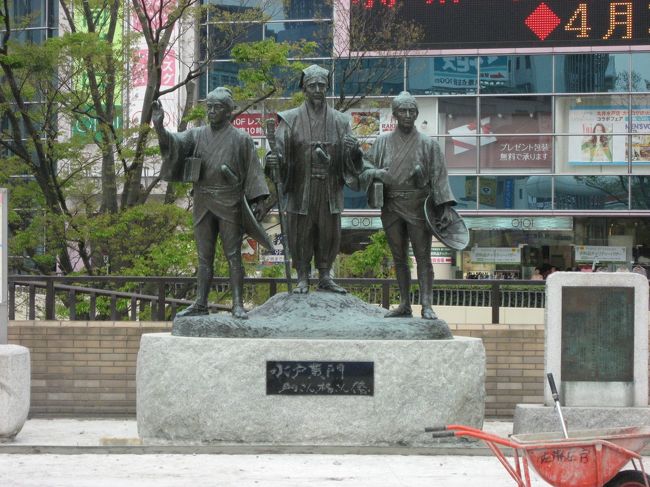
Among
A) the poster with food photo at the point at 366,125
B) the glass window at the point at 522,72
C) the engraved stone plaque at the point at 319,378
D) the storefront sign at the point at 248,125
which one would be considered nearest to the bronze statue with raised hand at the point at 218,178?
the engraved stone plaque at the point at 319,378

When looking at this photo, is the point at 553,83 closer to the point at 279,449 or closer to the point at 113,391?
the point at 113,391

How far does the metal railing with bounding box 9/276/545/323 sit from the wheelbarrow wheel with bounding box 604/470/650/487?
7253mm

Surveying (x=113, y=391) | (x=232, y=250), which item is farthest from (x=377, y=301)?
(x=232, y=250)

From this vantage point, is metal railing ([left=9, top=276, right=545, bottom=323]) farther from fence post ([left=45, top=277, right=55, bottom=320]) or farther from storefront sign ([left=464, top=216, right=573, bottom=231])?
storefront sign ([left=464, top=216, right=573, bottom=231])

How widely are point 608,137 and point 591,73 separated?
4.44 feet

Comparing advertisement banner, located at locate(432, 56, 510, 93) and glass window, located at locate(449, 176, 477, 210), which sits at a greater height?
advertisement banner, located at locate(432, 56, 510, 93)

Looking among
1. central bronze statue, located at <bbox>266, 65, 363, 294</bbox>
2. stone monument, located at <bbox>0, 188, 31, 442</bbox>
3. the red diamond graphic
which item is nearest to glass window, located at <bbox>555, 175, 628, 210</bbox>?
the red diamond graphic

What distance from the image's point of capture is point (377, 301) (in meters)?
16.1

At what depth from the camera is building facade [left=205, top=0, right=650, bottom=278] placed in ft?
86.1

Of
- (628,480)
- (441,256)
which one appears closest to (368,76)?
(441,256)

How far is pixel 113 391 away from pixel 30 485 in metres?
5.73

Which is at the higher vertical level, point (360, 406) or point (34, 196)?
point (34, 196)

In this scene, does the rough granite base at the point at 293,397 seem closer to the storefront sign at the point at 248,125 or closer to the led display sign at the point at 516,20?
the led display sign at the point at 516,20

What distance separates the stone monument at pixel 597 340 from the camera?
39.2ft
